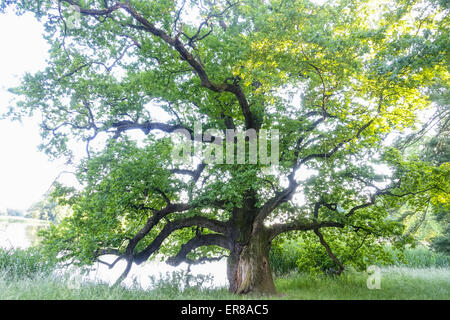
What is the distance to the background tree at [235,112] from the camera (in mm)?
7031

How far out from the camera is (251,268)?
875 centimetres

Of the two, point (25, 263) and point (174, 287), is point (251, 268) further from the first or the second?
point (25, 263)

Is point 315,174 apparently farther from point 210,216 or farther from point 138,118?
point 138,118

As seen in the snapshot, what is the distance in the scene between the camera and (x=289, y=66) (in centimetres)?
713

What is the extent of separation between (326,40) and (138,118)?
676 cm

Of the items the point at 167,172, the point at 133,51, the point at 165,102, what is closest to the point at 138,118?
the point at 165,102

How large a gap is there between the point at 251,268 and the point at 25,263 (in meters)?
6.47

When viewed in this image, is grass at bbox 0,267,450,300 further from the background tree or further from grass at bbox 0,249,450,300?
the background tree

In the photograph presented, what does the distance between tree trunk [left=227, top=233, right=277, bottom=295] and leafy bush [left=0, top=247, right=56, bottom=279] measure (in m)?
5.21

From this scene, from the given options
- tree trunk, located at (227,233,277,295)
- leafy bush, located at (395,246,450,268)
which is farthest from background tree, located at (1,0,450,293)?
leafy bush, located at (395,246,450,268)

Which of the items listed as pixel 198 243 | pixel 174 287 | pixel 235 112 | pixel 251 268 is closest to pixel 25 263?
pixel 174 287

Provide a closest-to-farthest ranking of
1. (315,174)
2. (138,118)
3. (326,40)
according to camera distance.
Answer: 1. (326,40)
2. (315,174)
3. (138,118)

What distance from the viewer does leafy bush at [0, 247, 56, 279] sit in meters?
7.15

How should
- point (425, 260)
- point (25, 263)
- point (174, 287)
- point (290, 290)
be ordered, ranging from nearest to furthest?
point (25, 263) < point (174, 287) < point (290, 290) < point (425, 260)
